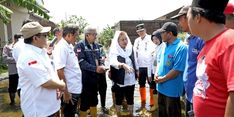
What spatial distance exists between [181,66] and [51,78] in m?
1.96

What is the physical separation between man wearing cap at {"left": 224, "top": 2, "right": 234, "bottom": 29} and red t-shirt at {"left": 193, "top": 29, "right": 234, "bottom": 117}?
0.15 metres

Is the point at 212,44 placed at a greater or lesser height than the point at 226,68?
greater

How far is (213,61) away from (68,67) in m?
3.64

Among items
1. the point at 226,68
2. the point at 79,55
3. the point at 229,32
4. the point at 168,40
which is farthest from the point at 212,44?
the point at 79,55

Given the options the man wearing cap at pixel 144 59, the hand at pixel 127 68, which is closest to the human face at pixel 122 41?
the hand at pixel 127 68

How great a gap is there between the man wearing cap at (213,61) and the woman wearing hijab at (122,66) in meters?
4.18

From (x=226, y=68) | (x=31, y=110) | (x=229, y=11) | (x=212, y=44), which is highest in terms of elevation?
(x=229, y=11)

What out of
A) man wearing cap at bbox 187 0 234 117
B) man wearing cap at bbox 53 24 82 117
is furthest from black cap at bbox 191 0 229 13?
man wearing cap at bbox 53 24 82 117

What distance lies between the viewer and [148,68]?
779 cm

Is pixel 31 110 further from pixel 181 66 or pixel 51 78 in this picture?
pixel 181 66

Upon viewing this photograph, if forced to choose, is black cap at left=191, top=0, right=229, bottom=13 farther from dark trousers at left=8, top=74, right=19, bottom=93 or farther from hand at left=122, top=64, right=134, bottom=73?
dark trousers at left=8, top=74, right=19, bottom=93

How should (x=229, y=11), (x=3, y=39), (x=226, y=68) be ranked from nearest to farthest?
(x=226, y=68) < (x=229, y=11) < (x=3, y=39)

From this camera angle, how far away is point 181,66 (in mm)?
4629

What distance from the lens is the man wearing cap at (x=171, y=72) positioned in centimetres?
464
